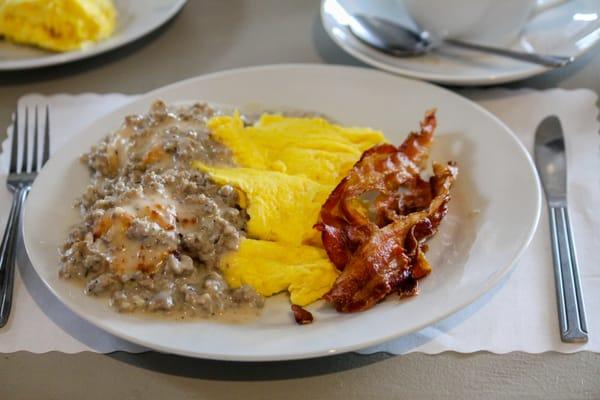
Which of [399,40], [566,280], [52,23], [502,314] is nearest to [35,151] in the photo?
[52,23]

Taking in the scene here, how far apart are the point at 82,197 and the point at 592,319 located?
1.33 meters

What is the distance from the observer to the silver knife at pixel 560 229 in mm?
1551

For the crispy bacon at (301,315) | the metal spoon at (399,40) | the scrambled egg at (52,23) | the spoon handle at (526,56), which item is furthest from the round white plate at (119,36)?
the crispy bacon at (301,315)

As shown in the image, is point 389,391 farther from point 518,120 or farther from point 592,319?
point 518,120

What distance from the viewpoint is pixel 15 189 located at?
200 centimetres

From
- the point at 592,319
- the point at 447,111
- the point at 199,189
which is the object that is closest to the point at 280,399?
the point at 199,189

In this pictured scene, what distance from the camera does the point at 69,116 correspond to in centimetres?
234

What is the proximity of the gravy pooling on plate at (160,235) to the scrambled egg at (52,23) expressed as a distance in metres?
0.89

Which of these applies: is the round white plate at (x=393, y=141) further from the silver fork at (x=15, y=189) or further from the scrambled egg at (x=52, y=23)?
the scrambled egg at (x=52, y=23)

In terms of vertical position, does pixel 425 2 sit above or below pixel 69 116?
above

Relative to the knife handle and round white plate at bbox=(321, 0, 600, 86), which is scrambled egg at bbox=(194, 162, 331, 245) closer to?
the knife handle

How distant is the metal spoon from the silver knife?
0.39 metres

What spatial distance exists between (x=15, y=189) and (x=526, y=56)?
1713mm

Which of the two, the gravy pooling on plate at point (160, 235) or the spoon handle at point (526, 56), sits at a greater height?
the spoon handle at point (526, 56)
